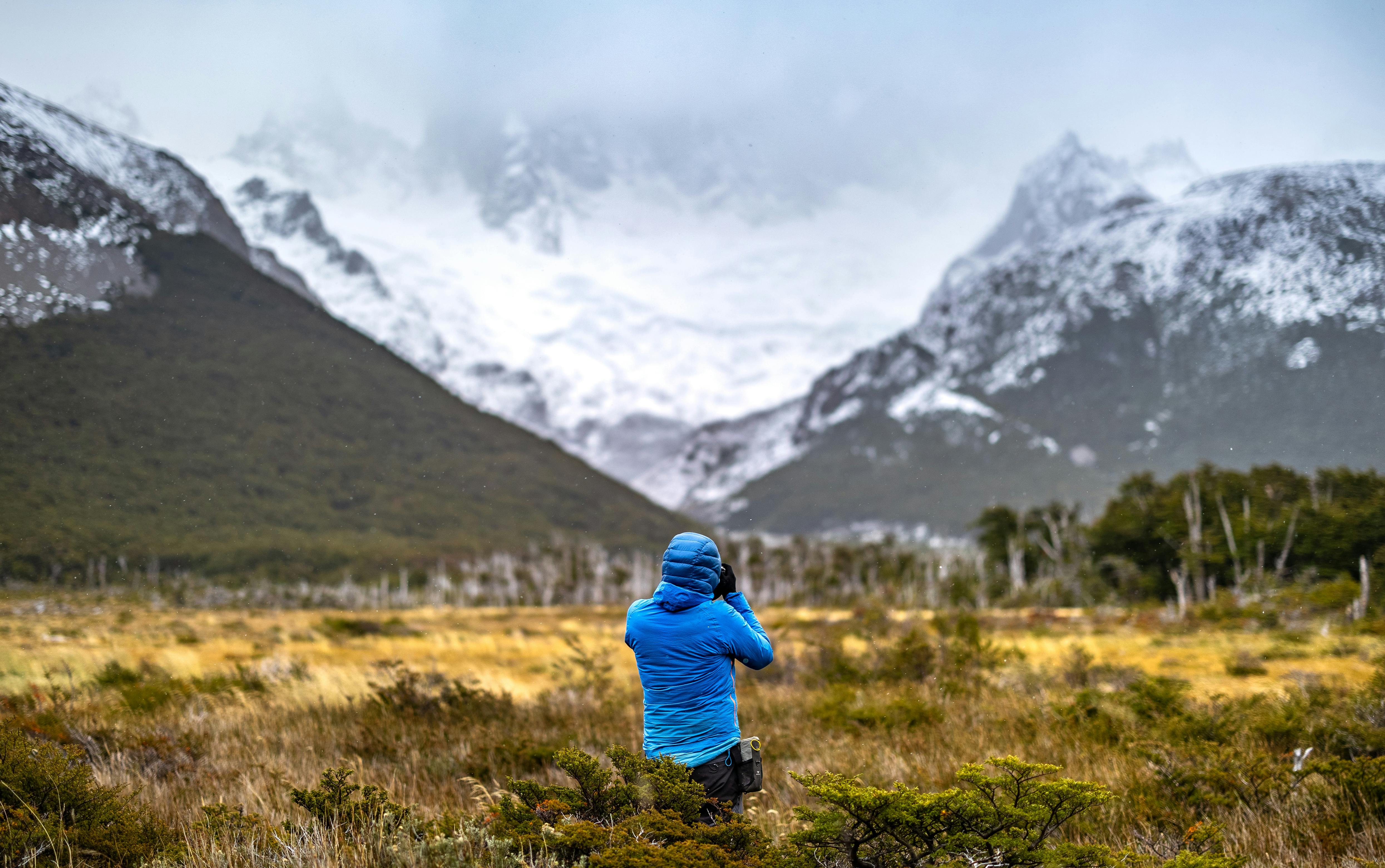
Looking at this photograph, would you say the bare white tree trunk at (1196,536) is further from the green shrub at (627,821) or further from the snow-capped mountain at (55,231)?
the snow-capped mountain at (55,231)

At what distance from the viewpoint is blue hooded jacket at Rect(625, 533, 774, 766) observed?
12.6 ft

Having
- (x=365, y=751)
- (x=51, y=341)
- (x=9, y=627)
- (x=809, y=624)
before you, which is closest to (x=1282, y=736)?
(x=365, y=751)

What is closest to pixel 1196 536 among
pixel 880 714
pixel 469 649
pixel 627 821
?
pixel 469 649

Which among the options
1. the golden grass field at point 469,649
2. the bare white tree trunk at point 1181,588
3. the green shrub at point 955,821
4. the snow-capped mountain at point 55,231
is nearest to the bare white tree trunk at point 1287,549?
the bare white tree trunk at point 1181,588

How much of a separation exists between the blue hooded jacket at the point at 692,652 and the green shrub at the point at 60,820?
2.63 m

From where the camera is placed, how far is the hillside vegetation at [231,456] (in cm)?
9769

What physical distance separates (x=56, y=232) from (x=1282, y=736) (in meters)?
217

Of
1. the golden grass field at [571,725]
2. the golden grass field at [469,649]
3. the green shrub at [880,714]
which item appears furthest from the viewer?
the golden grass field at [469,649]

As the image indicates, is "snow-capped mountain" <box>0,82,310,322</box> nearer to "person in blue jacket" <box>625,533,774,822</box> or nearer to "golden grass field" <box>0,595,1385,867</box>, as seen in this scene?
"golden grass field" <box>0,595,1385,867</box>

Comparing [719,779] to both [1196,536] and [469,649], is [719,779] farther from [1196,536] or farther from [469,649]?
[1196,536]

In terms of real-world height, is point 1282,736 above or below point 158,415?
below

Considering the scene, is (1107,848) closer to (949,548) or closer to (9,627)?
(9,627)

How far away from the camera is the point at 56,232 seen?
163m

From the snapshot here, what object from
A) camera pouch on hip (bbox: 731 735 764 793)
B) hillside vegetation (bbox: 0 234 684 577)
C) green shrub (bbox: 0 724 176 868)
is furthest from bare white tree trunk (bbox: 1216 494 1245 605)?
hillside vegetation (bbox: 0 234 684 577)
